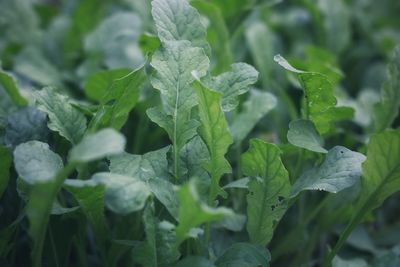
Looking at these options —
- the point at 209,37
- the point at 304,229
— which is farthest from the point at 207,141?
the point at 209,37

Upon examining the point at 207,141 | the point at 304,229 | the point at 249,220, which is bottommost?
the point at 304,229

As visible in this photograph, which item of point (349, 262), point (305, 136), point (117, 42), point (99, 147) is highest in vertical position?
point (99, 147)

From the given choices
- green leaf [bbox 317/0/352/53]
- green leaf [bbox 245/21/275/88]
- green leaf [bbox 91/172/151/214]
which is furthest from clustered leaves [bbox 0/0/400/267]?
green leaf [bbox 317/0/352/53]

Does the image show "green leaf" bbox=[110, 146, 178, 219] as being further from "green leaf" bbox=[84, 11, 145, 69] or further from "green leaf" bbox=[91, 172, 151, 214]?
"green leaf" bbox=[84, 11, 145, 69]

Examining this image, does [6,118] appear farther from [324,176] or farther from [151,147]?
[324,176]

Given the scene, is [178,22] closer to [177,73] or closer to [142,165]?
[177,73]

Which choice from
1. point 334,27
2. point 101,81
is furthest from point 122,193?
point 334,27

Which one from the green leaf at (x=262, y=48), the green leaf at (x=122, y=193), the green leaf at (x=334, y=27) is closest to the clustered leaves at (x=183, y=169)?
the green leaf at (x=122, y=193)
